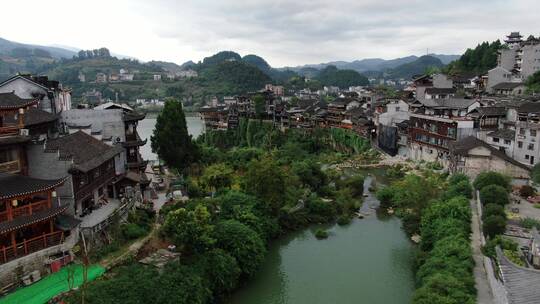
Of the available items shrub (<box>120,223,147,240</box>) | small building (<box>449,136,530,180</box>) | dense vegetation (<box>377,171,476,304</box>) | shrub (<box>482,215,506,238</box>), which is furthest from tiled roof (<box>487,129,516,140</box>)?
shrub (<box>120,223,147,240</box>)

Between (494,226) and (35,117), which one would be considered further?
(35,117)

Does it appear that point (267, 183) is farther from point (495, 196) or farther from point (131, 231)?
point (495, 196)

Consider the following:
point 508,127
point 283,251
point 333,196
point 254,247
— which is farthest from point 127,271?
point 508,127

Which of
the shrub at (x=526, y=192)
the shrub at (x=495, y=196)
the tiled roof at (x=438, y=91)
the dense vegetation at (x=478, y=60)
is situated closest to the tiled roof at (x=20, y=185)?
the shrub at (x=495, y=196)

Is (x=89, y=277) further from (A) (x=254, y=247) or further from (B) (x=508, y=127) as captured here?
(B) (x=508, y=127)

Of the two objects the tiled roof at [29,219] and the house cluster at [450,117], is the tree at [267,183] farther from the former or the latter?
the house cluster at [450,117]

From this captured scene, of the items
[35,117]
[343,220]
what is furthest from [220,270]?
[35,117]

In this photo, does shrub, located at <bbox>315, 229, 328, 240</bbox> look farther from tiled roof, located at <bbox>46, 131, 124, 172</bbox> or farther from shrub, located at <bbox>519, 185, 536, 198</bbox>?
shrub, located at <bbox>519, 185, 536, 198</bbox>
